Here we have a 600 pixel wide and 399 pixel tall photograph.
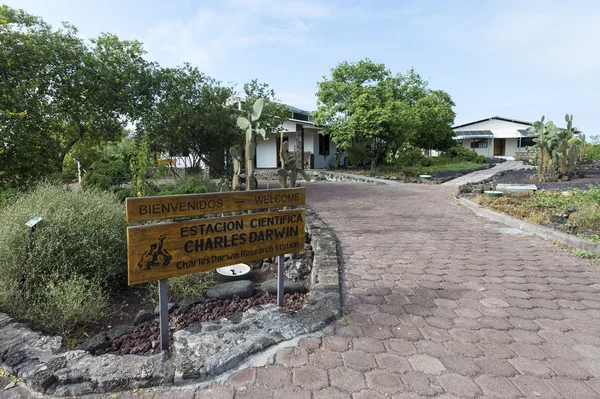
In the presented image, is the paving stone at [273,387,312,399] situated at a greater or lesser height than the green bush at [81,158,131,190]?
lesser

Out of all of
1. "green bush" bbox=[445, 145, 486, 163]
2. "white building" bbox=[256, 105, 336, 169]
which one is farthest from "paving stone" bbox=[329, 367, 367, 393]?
"green bush" bbox=[445, 145, 486, 163]

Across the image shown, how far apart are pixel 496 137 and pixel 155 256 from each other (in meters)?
42.5

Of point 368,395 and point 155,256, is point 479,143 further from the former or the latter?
point 155,256

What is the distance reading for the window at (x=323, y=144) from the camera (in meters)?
24.2

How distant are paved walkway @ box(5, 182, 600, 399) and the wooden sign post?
0.78 m

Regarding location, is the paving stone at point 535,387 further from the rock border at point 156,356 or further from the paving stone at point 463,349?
the rock border at point 156,356

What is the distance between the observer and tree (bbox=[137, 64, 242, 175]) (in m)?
12.2

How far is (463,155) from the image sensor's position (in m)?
29.9

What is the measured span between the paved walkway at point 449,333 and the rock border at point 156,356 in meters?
0.11

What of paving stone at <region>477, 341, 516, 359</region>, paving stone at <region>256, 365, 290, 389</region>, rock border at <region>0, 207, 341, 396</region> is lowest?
paving stone at <region>256, 365, 290, 389</region>

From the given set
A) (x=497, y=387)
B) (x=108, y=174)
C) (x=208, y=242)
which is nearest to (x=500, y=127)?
(x=108, y=174)

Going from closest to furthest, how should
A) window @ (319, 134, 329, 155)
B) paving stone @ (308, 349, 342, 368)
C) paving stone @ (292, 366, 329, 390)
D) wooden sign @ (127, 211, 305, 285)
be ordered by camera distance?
1. paving stone @ (292, 366, 329, 390)
2. paving stone @ (308, 349, 342, 368)
3. wooden sign @ (127, 211, 305, 285)
4. window @ (319, 134, 329, 155)

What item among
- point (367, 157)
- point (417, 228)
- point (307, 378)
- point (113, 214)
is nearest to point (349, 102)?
point (367, 157)

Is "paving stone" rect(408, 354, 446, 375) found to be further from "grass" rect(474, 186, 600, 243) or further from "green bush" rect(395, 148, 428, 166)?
"green bush" rect(395, 148, 428, 166)
